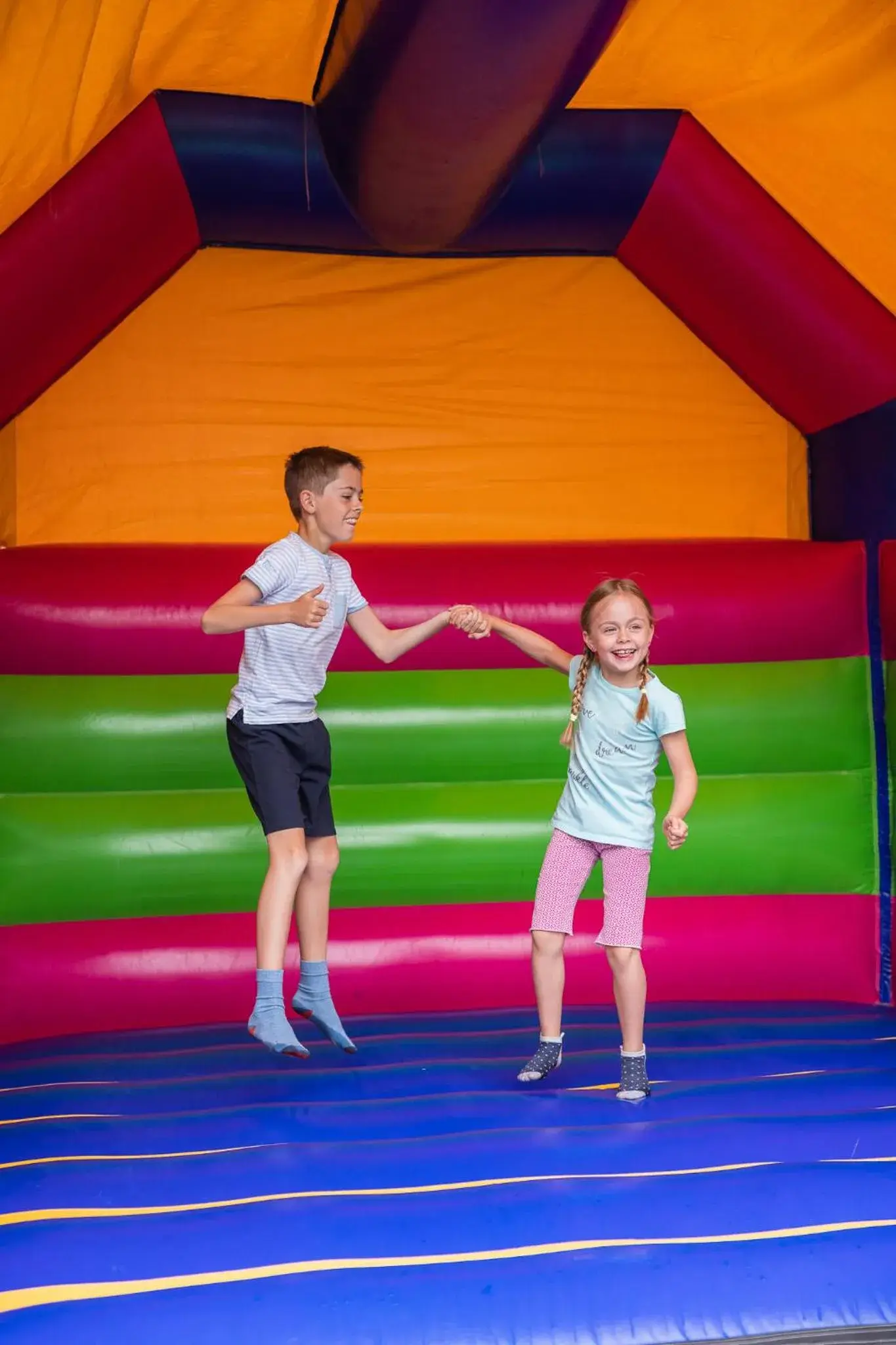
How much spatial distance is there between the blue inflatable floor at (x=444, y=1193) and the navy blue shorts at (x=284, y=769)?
43 cm

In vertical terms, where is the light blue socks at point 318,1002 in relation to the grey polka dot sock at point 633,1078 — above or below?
above

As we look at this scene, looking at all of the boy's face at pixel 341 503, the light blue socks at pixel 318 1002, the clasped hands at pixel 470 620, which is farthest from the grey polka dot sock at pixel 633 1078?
the boy's face at pixel 341 503

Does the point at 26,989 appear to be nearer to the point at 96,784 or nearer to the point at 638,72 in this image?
the point at 96,784

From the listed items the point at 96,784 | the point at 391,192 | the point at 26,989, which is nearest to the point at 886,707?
the point at 391,192

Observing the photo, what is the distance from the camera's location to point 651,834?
7.20ft

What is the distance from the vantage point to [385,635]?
2.45 metres

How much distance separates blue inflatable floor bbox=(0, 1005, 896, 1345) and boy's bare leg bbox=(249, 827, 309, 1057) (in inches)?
3.7

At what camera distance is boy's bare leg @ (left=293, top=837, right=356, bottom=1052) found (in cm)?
235

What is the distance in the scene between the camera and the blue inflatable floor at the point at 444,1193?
4.86 feet

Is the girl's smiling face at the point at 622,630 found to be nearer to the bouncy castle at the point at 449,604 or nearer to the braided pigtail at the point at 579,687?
the braided pigtail at the point at 579,687

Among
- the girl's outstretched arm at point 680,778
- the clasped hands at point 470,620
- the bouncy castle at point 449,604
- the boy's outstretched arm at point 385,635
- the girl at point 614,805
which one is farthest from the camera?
the boy's outstretched arm at point 385,635

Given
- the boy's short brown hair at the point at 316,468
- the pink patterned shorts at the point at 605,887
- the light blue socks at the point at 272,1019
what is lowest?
the light blue socks at the point at 272,1019

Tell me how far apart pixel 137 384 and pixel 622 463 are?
3.66 ft

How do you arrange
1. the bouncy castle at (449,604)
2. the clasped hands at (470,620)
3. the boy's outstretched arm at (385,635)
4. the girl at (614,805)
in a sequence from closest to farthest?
the bouncy castle at (449,604)
the girl at (614,805)
the clasped hands at (470,620)
the boy's outstretched arm at (385,635)
